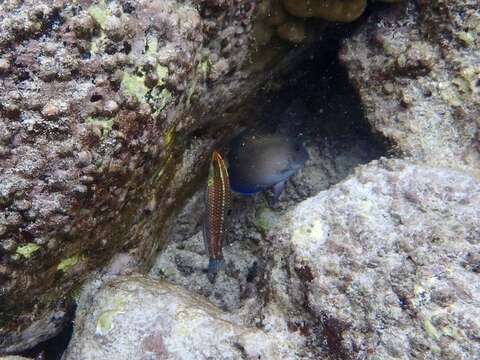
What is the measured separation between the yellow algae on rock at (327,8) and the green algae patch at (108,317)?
6.51 feet

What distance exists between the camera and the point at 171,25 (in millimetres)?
1950

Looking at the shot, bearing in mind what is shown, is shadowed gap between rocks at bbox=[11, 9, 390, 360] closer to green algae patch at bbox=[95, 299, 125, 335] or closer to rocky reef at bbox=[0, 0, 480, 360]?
rocky reef at bbox=[0, 0, 480, 360]

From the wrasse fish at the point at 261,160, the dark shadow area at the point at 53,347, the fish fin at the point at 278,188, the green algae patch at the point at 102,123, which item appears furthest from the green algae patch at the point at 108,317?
the fish fin at the point at 278,188

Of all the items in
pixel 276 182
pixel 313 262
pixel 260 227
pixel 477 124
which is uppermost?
pixel 477 124

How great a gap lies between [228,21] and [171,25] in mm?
517

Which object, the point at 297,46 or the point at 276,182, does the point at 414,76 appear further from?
the point at 276,182

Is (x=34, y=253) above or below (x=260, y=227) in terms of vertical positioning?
above

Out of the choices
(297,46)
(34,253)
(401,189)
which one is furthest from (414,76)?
(34,253)

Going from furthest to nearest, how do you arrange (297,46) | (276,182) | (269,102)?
1. (269,102)
2. (276,182)
3. (297,46)

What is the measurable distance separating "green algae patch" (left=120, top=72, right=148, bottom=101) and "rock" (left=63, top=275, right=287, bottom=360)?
101cm

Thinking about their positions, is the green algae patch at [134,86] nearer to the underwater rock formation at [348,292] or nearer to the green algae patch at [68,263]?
the green algae patch at [68,263]

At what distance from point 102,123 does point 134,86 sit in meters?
0.23

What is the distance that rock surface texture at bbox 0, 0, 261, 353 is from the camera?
161 cm

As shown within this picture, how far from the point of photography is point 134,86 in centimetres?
185
